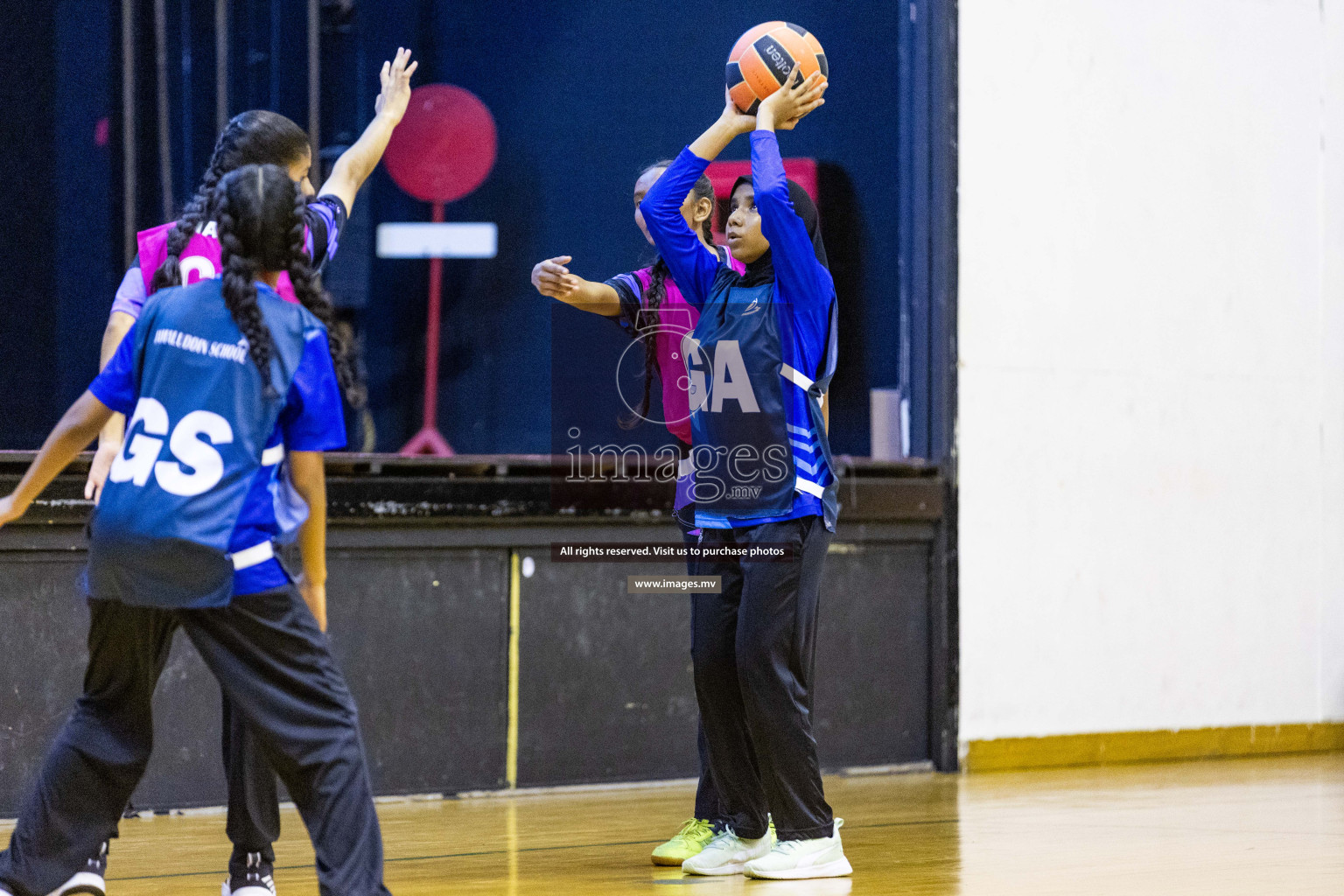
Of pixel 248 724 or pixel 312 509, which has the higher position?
pixel 312 509

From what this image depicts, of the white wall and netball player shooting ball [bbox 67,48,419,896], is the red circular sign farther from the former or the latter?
netball player shooting ball [bbox 67,48,419,896]

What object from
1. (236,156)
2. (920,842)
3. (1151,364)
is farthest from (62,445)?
(1151,364)

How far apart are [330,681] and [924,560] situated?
340 cm

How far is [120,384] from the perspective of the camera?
2752mm

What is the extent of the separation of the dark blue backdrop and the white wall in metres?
0.46

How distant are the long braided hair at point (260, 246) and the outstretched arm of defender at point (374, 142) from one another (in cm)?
69

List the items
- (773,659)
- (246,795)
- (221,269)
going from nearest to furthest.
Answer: (221,269) → (246,795) → (773,659)

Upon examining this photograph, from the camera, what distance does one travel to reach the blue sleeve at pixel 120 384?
9.02 ft

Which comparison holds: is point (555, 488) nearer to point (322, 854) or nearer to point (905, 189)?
point (905, 189)

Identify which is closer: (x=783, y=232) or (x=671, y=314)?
(x=783, y=232)

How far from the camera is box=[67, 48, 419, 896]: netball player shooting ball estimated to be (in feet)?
10.0

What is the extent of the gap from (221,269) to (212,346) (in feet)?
0.87

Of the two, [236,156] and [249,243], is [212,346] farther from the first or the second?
[236,156]

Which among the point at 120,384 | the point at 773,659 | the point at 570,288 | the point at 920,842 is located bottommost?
the point at 920,842
